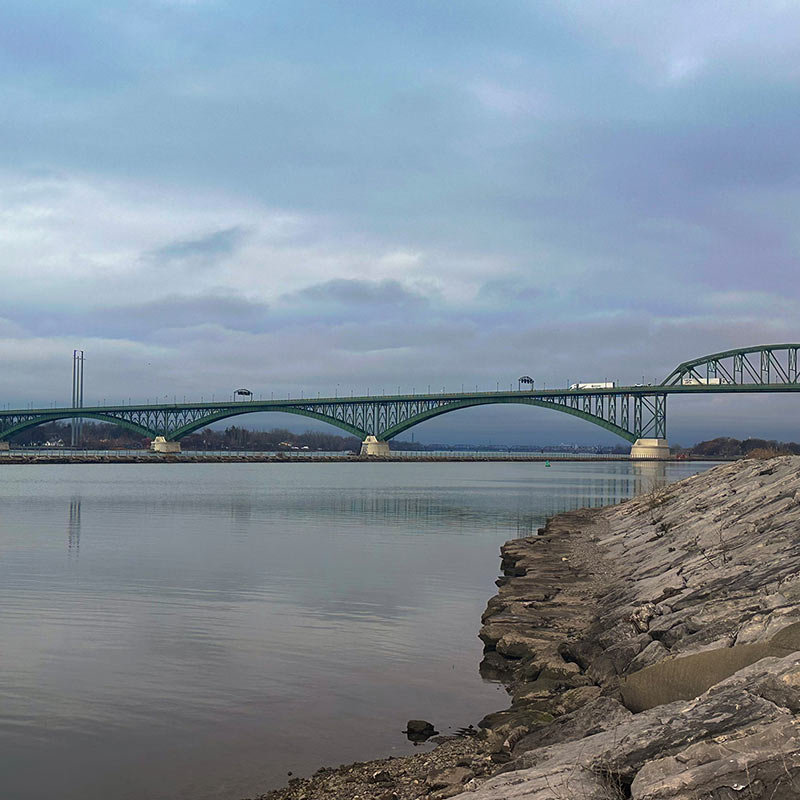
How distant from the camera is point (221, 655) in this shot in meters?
12.9

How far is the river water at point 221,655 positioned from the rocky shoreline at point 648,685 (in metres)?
0.84

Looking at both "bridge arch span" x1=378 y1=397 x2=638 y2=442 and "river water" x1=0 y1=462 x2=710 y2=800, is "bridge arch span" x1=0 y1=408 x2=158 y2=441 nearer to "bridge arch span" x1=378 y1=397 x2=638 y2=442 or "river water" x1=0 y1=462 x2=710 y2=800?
"bridge arch span" x1=378 y1=397 x2=638 y2=442

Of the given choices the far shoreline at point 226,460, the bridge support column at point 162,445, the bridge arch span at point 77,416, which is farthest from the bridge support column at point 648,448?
the bridge arch span at point 77,416

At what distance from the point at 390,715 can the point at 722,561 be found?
19.5 feet

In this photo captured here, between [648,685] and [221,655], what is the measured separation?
715 centimetres

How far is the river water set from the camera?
346 inches

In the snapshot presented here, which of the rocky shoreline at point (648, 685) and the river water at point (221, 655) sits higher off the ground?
the rocky shoreline at point (648, 685)

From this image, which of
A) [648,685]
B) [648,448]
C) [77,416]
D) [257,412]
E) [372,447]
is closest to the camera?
[648,685]

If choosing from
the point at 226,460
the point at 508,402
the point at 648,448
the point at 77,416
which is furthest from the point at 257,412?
the point at 648,448

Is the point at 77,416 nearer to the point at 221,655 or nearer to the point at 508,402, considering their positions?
the point at 508,402

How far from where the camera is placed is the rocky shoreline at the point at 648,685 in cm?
554

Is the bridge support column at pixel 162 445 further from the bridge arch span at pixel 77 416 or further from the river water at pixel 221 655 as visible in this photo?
the river water at pixel 221 655

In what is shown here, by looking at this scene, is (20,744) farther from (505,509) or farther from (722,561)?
(505,509)

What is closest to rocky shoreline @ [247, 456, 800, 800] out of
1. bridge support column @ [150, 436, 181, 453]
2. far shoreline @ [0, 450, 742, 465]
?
far shoreline @ [0, 450, 742, 465]
